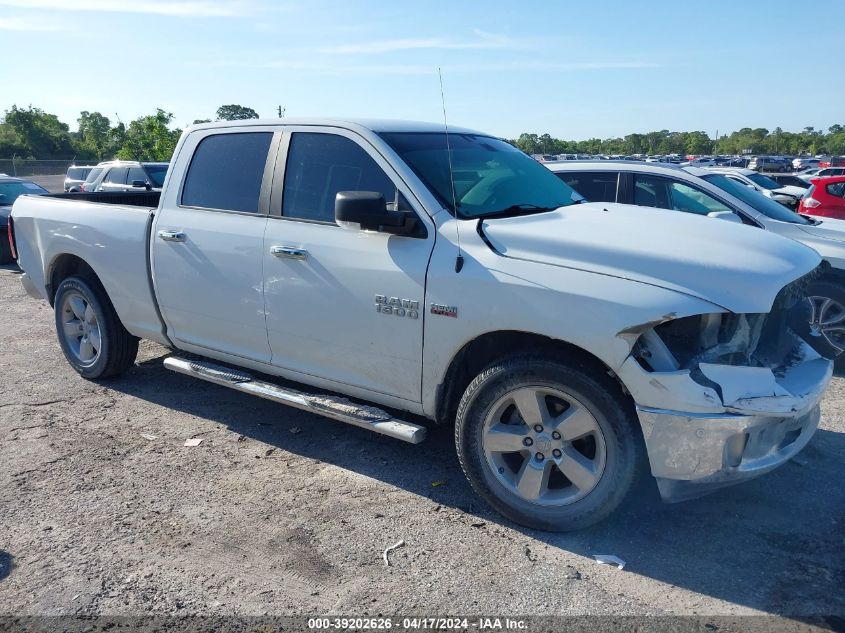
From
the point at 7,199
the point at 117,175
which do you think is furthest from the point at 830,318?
the point at 117,175

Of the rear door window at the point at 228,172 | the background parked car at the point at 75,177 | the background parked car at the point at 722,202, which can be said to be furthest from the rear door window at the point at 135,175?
the rear door window at the point at 228,172

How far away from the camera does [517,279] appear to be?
3412 mm

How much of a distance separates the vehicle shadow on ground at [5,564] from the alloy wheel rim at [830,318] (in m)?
6.55

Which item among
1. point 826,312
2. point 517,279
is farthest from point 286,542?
point 826,312

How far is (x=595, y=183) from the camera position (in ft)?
24.3

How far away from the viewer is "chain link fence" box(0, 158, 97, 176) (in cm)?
4744

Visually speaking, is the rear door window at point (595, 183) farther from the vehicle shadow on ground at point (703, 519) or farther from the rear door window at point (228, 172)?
the rear door window at point (228, 172)

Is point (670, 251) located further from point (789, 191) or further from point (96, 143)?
point (96, 143)

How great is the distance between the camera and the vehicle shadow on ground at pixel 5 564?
3.26m

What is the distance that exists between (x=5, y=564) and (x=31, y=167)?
177 feet

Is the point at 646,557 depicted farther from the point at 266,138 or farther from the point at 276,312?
the point at 266,138

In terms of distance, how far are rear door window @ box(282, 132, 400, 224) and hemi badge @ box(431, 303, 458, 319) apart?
2.55 feet

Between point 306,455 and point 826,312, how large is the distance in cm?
515

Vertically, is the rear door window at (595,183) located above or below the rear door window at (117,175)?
above
